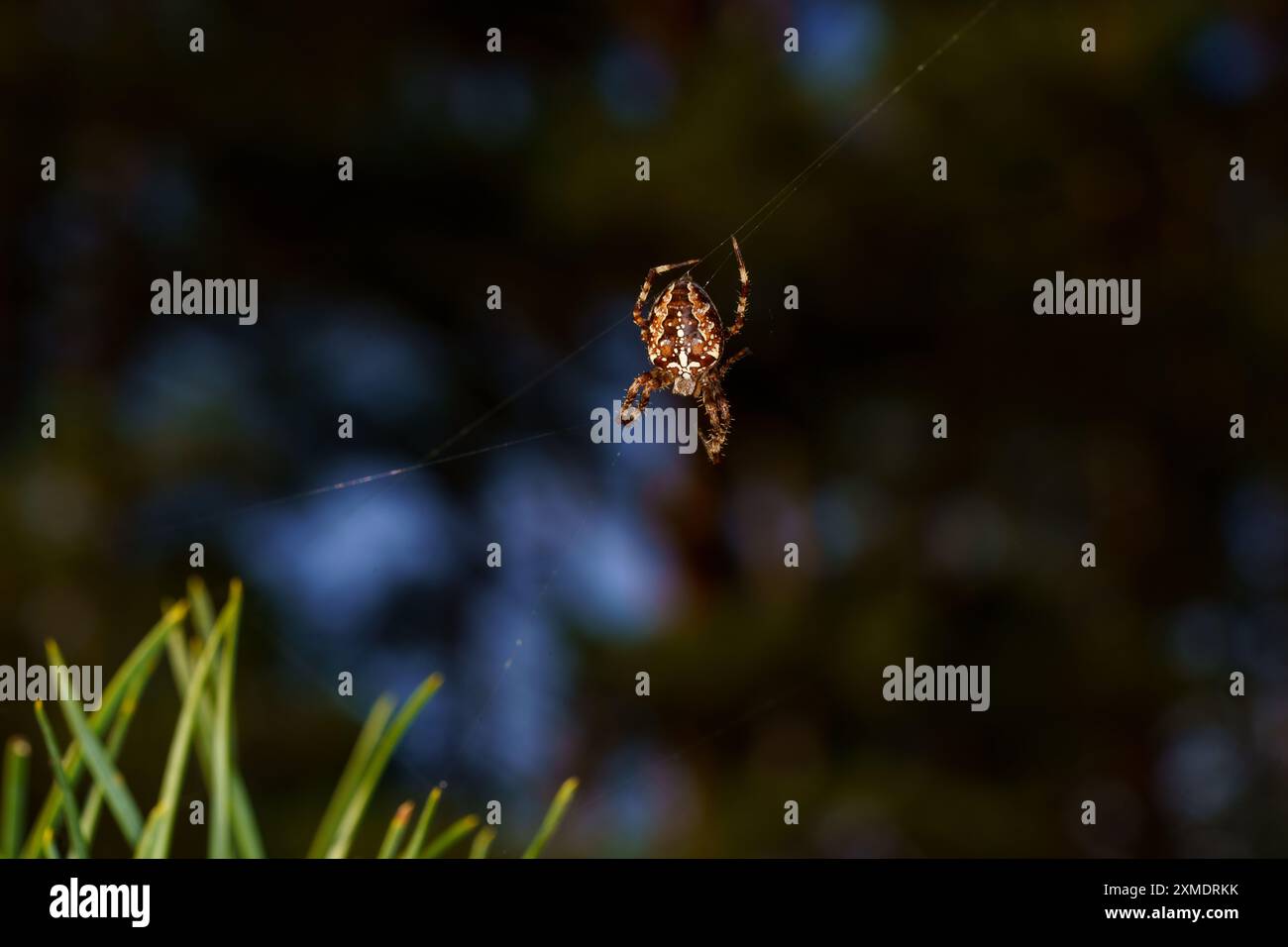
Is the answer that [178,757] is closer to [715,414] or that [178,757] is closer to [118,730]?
[118,730]

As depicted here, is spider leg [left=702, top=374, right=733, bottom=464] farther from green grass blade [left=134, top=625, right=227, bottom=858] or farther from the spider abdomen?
green grass blade [left=134, top=625, right=227, bottom=858]

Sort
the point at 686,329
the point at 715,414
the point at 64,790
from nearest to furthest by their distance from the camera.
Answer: the point at 64,790 < the point at 686,329 < the point at 715,414

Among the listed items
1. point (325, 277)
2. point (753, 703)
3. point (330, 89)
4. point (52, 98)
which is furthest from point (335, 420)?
point (753, 703)

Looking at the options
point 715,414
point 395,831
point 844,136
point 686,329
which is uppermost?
point 844,136

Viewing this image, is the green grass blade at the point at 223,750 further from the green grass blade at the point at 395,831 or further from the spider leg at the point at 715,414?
the spider leg at the point at 715,414

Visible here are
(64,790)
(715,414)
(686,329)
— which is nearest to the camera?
(64,790)

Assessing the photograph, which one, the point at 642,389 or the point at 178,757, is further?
the point at 642,389

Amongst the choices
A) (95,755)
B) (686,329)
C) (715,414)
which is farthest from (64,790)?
(715,414)
